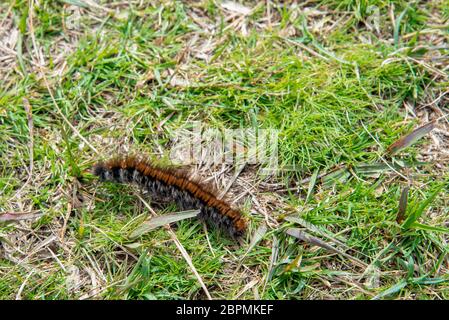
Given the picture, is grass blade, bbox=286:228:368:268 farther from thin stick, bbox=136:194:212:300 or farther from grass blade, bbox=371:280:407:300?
thin stick, bbox=136:194:212:300

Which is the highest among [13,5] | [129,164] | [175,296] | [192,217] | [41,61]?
[13,5]

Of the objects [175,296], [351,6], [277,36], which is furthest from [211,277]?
[351,6]

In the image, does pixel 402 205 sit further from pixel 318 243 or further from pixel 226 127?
pixel 226 127

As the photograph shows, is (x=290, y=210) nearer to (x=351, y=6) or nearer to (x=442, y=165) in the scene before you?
(x=442, y=165)

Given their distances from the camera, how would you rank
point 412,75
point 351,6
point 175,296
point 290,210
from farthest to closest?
point 351,6 < point 412,75 < point 290,210 < point 175,296

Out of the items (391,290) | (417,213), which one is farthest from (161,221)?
(417,213)

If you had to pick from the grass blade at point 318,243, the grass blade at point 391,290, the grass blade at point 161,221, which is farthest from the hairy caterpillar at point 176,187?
the grass blade at point 391,290
